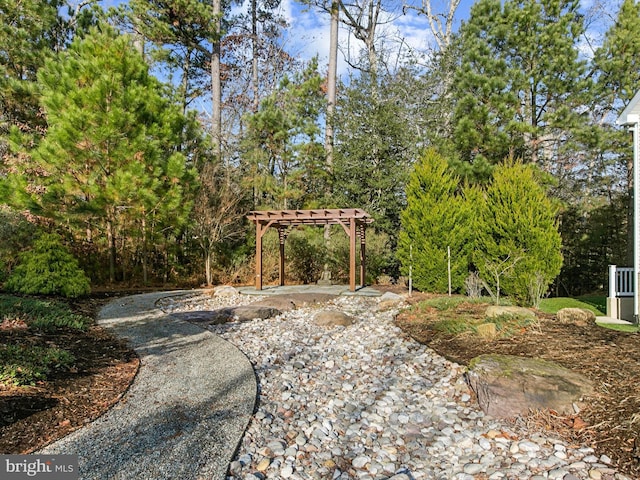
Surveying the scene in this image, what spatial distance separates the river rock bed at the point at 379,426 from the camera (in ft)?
7.96

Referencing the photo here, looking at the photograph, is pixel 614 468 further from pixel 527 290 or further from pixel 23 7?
pixel 23 7

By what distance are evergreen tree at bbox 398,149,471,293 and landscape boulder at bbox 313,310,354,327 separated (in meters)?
3.92

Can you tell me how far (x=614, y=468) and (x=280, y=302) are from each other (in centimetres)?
607

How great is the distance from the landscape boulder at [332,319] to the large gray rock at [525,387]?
2911 millimetres

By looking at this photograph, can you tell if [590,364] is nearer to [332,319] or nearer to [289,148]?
[332,319]

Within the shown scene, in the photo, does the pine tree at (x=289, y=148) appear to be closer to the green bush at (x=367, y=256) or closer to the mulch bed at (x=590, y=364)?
the green bush at (x=367, y=256)

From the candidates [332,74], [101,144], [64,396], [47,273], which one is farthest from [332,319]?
[332,74]

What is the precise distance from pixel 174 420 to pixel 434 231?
25.9ft

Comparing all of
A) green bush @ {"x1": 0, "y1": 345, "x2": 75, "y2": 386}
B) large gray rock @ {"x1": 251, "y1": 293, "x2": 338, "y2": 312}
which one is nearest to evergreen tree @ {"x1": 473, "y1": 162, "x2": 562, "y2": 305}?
large gray rock @ {"x1": 251, "y1": 293, "x2": 338, "y2": 312}

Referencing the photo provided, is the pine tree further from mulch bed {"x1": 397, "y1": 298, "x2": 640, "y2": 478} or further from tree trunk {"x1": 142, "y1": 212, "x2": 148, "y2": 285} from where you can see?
mulch bed {"x1": 397, "y1": 298, "x2": 640, "y2": 478}

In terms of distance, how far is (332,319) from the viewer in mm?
6234

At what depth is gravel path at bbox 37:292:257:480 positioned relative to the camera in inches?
89.3

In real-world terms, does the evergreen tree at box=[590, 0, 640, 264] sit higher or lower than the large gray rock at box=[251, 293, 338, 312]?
higher

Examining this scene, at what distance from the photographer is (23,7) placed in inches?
439
